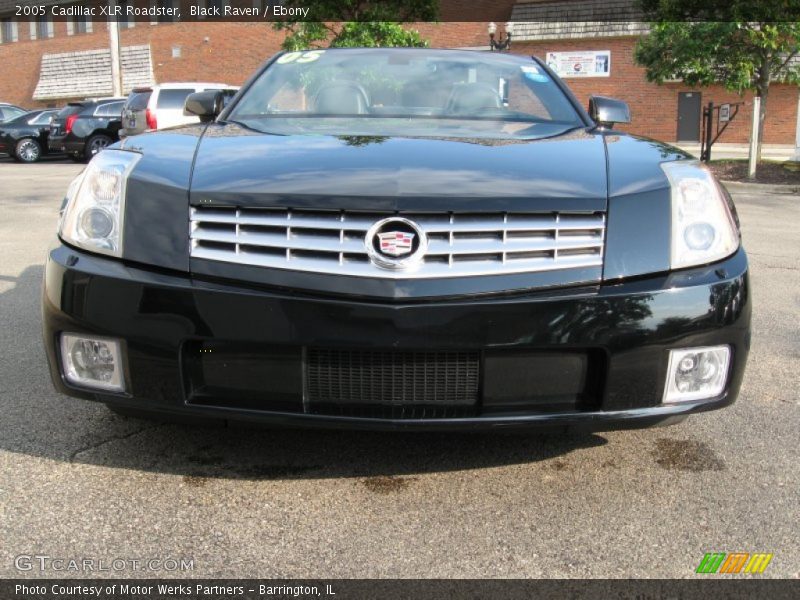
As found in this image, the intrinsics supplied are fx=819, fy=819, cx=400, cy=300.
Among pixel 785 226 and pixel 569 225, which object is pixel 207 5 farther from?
pixel 569 225

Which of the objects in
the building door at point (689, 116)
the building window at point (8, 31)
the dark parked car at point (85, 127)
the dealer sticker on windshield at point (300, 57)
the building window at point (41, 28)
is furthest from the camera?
the building window at point (8, 31)

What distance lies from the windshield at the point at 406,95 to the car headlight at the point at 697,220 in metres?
0.68

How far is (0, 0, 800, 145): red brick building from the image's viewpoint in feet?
95.0

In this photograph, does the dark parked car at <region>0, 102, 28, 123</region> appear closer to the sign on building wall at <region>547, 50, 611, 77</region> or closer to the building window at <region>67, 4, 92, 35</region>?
the sign on building wall at <region>547, 50, 611, 77</region>

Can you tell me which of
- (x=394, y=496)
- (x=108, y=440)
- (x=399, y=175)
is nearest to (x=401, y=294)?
(x=399, y=175)

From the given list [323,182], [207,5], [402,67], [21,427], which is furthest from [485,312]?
[207,5]

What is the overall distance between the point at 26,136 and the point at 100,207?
2045 centimetres

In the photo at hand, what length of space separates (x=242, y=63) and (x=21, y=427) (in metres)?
37.6

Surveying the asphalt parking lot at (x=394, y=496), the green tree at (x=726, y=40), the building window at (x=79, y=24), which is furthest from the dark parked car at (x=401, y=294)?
the building window at (x=79, y=24)

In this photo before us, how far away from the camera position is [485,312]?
7.29 feet

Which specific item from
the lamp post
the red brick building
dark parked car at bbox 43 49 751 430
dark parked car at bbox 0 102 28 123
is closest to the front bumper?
dark parked car at bbox 43 49 751 430

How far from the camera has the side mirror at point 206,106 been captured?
3.78m

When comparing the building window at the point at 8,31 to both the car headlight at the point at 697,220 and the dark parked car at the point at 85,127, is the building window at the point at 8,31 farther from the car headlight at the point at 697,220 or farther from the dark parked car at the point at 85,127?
the car headlight at the point at 697,220

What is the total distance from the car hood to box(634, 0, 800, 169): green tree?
50.3 feet
